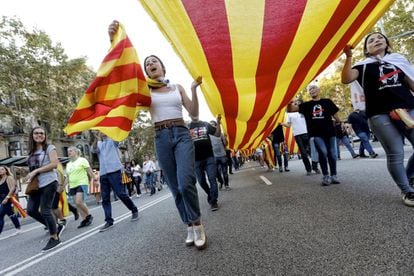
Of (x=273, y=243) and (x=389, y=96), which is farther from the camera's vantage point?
(x=389, y=96)

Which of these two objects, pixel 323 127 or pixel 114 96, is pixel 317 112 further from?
pixel 114 96

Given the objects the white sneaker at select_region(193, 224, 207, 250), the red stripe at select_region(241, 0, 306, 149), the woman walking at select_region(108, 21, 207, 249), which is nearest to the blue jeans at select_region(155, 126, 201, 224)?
the woman walking at select_region(108, 21, 207, 249)

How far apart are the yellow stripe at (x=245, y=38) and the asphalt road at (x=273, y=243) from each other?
1677mm

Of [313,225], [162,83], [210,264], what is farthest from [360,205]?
[162,83]

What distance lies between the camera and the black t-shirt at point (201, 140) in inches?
211

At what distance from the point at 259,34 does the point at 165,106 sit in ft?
3.85

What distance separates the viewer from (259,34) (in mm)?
2801

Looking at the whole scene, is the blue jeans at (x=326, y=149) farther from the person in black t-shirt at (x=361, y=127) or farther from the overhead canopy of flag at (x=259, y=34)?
the person in black t-shirt at (x=361, y=127)

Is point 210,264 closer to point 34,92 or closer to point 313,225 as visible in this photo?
point 313,225

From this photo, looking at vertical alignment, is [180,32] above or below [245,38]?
above

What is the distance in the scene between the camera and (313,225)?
300cm

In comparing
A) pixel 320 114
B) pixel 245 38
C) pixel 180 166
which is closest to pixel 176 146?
pixel 180 166

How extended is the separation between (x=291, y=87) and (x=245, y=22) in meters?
1.47

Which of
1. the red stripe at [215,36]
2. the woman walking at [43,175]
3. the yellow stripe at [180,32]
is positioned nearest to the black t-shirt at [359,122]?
the red stripe at [215,36]
